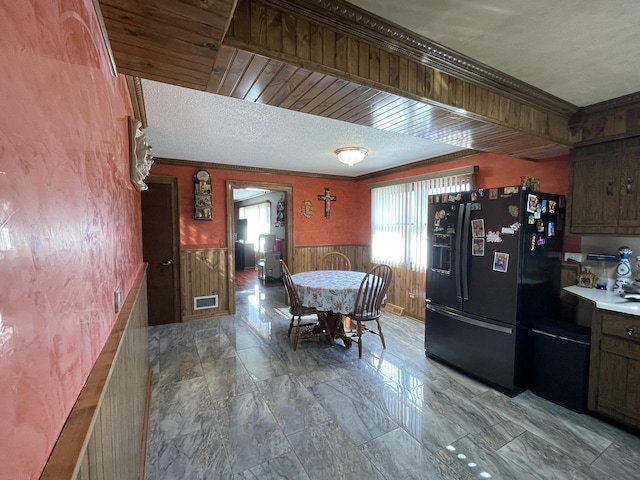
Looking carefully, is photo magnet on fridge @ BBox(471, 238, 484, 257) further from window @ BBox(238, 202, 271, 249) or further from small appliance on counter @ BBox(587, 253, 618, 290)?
window @ BBox(238, 202, 271, 249)

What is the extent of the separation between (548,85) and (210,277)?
4.58 meters

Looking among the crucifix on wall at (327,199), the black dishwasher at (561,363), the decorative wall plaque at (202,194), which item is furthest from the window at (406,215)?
the decorative wall plaque at (202,194)

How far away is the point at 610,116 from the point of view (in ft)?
7.84

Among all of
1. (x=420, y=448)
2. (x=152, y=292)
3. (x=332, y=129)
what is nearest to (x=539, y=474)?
(x=420, y=448)

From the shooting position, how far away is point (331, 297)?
10.5 ft

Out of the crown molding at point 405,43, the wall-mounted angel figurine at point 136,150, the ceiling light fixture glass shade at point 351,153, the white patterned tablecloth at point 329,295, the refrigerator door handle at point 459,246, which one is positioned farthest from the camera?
the ceiling light fixture glass shade at point 351,153

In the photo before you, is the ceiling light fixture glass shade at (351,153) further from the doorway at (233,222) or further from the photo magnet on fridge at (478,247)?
the doorway at (233,222)

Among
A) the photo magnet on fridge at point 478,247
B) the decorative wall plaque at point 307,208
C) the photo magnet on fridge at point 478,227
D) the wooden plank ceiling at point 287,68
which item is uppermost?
the wooden plank ceiling at point 287,68

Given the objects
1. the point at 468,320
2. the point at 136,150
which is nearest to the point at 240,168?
the point at 136,150

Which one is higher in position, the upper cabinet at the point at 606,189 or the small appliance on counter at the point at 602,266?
the upper cabinet at the point at 606,189

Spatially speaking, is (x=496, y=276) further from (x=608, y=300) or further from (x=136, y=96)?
(x=136, y=96)

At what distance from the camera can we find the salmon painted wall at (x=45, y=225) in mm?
389

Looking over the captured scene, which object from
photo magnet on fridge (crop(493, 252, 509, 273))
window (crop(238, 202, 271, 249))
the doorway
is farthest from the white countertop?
window (crop(238, 202, 271, 249))

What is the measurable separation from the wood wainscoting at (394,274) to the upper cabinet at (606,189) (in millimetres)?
2085
